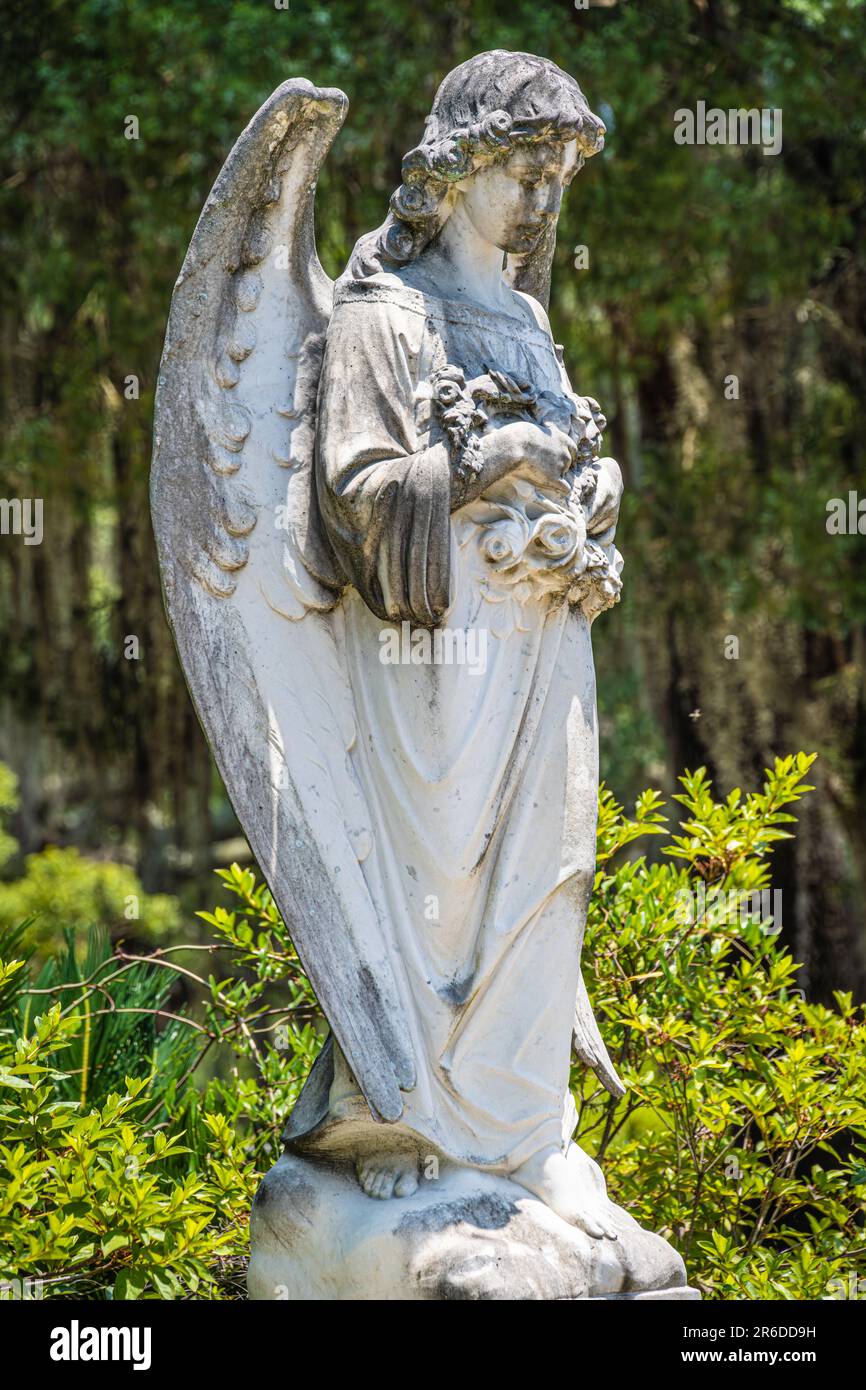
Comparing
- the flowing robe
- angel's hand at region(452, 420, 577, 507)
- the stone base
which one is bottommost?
the stone base

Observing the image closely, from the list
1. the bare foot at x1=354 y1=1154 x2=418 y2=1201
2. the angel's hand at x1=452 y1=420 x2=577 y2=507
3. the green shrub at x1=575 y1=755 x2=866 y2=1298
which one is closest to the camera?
the bare foot at x1=354 y1=1154 x2=418 y2=1201

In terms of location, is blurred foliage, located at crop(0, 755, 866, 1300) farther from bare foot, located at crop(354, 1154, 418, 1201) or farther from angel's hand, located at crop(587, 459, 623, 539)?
angel's hand, located at crop(587, 459, 623, 539)

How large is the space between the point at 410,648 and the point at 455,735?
8.6 inches

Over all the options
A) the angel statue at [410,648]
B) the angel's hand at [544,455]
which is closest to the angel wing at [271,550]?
the angel statue at [410,648]

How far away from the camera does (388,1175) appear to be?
14.2 feet

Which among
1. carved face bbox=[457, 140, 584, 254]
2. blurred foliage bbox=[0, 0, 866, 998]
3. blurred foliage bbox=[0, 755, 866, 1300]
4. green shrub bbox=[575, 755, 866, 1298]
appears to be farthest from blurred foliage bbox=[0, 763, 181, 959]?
carved face bbox=[457, 140, 584, 254]

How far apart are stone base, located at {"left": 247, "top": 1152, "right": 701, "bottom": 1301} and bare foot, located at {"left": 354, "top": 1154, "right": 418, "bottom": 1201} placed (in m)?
0.02

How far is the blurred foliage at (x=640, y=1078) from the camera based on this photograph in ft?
15.9

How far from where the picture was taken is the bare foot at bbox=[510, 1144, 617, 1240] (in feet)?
14.1

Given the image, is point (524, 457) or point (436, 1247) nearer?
point (436, 1247)

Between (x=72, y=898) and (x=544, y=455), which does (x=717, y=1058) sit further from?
(x=72, y=898)

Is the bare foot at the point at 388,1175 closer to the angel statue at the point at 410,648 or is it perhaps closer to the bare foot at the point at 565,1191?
the angel statue at the point at 410,648

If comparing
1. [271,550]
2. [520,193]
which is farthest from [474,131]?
[271,550]

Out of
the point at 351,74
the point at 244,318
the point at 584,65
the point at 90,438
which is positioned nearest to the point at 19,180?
the point at 90,438
